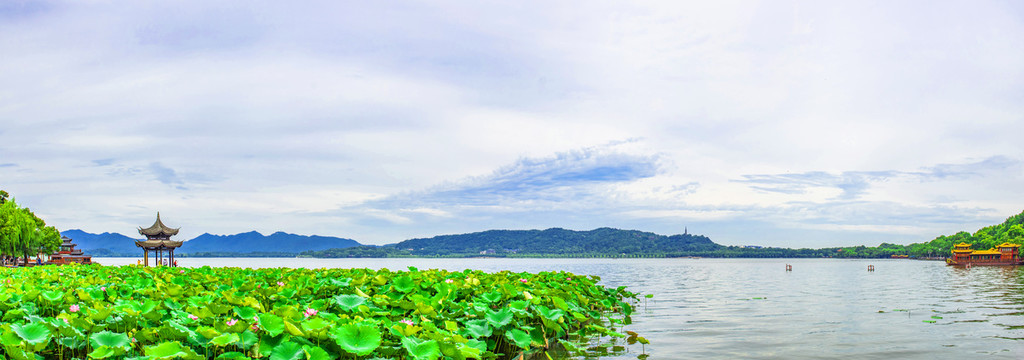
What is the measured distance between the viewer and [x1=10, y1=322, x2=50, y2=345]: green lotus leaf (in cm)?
512

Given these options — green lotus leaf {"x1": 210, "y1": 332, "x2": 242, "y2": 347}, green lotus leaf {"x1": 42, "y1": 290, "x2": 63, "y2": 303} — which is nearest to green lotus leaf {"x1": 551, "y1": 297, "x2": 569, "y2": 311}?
green lotus leaf {"x1": 210, "y1": 332, "x2": 242, "y2": 347}

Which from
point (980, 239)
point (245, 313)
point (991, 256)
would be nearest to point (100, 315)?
point (245, 313)

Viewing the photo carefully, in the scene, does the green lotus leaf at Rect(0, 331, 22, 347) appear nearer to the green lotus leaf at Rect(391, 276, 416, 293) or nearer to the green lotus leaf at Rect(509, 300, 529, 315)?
the green lotus leaf at Rect(391, 276, 416, 293)

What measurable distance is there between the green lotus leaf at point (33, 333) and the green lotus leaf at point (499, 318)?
4059 millimetres

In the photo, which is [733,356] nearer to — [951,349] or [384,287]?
[951,349]

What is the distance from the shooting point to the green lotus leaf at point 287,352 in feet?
16.0

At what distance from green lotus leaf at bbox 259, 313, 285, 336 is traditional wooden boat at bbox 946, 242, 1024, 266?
4169 inches

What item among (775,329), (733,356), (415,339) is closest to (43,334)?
(415,339)

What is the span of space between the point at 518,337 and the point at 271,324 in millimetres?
2737

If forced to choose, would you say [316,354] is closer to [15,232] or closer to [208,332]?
[208,332]

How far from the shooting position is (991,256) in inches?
3802

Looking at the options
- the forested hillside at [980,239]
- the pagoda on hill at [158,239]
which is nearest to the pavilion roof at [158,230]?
the pagoda on hill at [158,239]

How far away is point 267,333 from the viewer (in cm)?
531

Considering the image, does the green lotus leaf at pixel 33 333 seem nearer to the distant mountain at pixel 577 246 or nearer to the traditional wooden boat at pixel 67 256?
the traditional wooden boat at pixel 67 256
